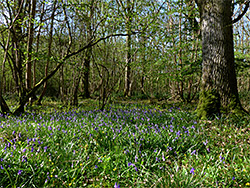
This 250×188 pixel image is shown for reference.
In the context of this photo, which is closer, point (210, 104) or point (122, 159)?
point (122, 159)

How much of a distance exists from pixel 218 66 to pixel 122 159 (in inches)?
154

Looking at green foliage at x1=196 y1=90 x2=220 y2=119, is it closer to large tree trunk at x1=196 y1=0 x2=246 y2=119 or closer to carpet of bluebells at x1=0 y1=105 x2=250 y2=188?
large tree trunk at x1=196 y1=0 x2=246 y2=119

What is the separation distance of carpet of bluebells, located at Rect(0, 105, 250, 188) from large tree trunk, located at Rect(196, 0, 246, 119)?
2.59 ft

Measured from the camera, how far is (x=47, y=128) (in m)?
4.04

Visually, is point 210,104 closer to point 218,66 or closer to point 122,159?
point 218,66

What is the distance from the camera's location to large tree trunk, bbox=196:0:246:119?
16.4 ft

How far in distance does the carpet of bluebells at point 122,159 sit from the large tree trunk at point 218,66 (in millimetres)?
788

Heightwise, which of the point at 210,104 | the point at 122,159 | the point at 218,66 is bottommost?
the point at 122,159

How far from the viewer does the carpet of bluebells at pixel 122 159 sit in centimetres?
232

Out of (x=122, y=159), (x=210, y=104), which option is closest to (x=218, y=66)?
(x=210, y=104)

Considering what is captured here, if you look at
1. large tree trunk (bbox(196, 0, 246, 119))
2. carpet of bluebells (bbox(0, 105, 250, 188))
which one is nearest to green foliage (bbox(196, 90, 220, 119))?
large tree trunk (bbox(196, 0, 246, 119))

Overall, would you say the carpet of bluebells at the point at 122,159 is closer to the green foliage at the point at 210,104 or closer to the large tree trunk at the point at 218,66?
the green foliage at the point at 210,104

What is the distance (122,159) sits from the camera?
2906 mm

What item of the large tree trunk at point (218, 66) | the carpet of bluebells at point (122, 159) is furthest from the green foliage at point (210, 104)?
the carpet of bluebells at point (122, 159)
